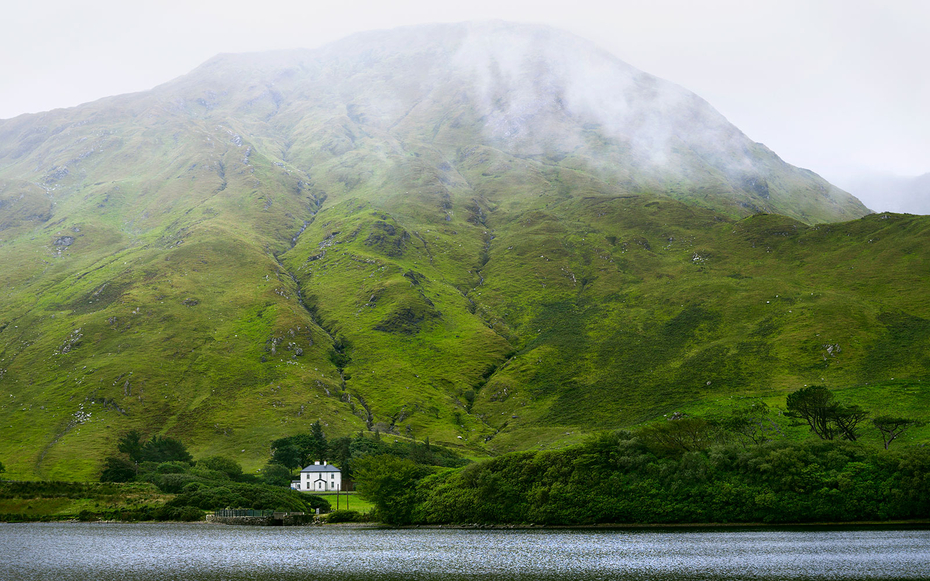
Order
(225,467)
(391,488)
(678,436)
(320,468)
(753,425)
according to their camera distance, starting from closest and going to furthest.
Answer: (678,436) → (391,488) → (753,425) → (225,467) → (320,468)

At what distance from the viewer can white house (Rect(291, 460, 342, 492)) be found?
158250 mm

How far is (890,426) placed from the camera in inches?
5468

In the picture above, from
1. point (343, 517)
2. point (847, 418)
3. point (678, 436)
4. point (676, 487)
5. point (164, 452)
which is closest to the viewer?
point (676, 487)

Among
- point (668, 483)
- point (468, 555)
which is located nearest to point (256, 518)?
point (468, 555)

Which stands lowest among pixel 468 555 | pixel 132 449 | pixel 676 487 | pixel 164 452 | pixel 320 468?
pixel 468 555

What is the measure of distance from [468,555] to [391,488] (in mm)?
44805

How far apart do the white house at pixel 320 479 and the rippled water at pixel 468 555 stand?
57.6m

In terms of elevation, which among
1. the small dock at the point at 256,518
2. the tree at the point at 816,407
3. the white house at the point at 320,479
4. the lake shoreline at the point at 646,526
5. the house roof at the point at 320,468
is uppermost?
the tree at the point at 816,407

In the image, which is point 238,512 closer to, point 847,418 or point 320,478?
point 320,478

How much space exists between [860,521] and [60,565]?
337 ft

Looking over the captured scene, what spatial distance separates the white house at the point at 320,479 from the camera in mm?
158250

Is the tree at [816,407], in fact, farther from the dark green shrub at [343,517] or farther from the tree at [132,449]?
the tree at [132,449]

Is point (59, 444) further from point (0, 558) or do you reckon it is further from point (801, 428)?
point (801, 428)

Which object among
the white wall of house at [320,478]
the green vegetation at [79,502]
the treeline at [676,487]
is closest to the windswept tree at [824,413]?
the treeline at [676,487]
